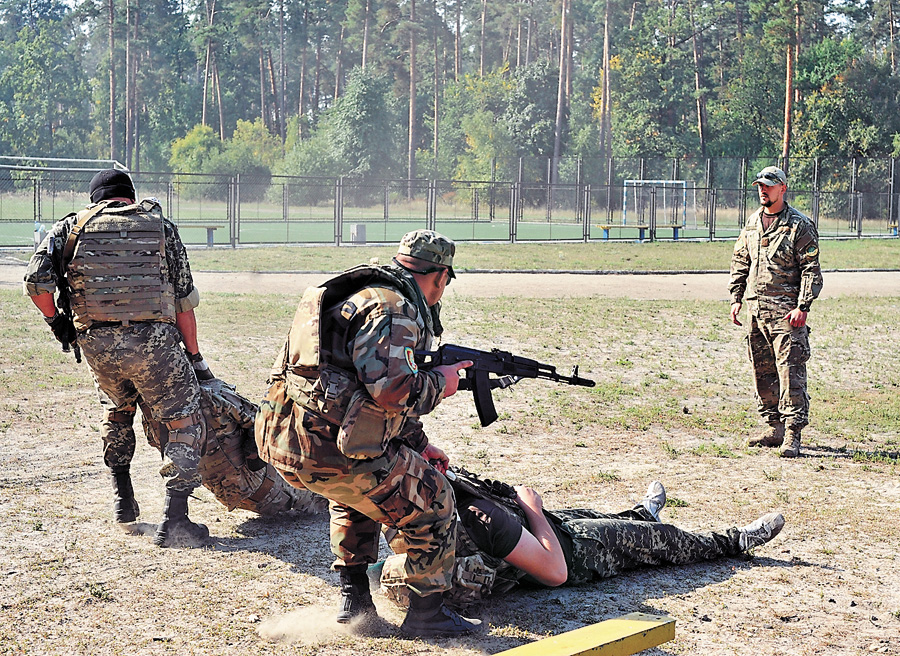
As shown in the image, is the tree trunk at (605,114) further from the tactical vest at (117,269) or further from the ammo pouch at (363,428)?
the ammo pouch at (363,428)

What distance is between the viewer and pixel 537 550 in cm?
479

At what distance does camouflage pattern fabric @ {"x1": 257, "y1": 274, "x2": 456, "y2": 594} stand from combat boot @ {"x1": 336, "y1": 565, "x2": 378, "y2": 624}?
0.93 feet

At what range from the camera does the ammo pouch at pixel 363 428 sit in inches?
160

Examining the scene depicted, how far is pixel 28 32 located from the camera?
79562 millimetres

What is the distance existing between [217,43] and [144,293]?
7475cm

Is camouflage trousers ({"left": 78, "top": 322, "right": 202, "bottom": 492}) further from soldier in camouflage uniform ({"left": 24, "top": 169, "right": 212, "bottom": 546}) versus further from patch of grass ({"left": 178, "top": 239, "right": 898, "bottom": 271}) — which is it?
patch of grass ({"left": 178, "top": 239, "right": 898, "bottom": 271})

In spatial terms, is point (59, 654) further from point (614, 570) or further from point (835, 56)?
point (835, 56)

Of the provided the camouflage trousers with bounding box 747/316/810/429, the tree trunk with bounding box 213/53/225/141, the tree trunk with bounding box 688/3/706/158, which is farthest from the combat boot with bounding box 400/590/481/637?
the tree trunk with bounding box 213/53/225/141

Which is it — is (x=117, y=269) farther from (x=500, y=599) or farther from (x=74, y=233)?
(x=500, y=599)

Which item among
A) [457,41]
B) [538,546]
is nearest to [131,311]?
[538,546]

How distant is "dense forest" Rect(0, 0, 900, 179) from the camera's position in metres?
58.6

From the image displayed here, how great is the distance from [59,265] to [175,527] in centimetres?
159

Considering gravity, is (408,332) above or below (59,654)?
above

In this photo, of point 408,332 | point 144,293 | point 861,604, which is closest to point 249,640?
point 408,332
